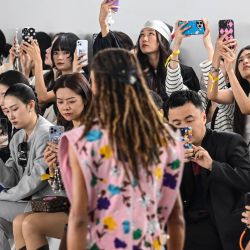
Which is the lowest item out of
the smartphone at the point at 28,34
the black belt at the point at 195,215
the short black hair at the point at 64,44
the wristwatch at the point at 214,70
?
the black belt at the point at 195,215

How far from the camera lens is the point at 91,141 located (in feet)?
6.09

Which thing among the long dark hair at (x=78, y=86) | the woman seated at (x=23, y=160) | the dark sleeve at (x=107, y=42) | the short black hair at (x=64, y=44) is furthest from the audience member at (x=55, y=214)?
the short black hair at (x=64, y=44)

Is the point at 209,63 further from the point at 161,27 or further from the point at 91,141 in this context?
the point at 91,141

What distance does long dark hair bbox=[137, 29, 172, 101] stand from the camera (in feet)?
13.1

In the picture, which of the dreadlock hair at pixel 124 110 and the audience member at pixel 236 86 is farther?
the audience member at pixel 236 86

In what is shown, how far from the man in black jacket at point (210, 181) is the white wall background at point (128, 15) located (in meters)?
1.49

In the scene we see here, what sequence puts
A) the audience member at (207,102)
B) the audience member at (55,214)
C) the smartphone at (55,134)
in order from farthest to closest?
the audience member at (207,102) < the smartphone at (55,134) < the audience member at (55,214)

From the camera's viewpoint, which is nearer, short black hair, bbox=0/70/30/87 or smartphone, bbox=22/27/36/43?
short black hair, bbox=0/70/30/87

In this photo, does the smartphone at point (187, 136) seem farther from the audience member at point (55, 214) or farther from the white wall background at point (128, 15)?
the white wall background at point (128, 15)

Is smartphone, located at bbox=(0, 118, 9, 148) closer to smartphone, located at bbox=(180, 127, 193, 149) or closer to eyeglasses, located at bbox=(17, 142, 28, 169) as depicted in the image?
eyeglasses, located at bbox=(17, 142, 28, 169)

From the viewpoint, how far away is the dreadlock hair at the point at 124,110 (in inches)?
73.6

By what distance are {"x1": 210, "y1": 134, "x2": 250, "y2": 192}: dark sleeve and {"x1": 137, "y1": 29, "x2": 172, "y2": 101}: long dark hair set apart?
1.01m

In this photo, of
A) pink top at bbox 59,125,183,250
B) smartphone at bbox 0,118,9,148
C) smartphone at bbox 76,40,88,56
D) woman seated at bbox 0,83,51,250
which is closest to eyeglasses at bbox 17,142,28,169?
woman seated at bbox 0,83,51,250

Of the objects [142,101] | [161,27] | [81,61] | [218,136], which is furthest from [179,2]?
[142,101]
